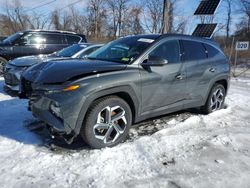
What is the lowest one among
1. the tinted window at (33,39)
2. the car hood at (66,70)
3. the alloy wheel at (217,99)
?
the alloy wheel at (217,99)

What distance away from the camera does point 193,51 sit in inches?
218

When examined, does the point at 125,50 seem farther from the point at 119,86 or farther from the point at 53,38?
the point at 53,38

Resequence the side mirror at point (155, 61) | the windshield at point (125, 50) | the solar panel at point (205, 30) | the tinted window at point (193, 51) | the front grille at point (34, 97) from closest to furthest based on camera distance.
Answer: the front grille at point (34, 97) → the side mirror at point (155, 61) → the windshield at point (125, 50) → the tinted window at point (193, 51) → the solar panel at point (205, 30)

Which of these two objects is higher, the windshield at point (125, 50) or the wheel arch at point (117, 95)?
the windshield at point (125, 50)

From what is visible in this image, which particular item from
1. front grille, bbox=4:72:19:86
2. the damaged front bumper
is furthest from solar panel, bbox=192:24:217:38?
the damaged front bumper

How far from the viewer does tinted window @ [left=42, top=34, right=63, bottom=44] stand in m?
11.8

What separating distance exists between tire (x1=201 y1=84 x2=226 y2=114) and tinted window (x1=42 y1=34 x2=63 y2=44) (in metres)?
7.80

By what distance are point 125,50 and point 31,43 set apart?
7.69 meters

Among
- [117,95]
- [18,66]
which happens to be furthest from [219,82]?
[18,66]

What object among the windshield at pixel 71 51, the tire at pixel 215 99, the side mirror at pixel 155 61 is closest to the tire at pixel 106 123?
the side mirror at pixel 155 61

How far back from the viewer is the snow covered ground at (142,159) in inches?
131

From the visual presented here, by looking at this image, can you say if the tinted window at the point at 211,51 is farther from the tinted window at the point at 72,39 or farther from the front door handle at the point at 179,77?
the tinted window at the point at 72,39

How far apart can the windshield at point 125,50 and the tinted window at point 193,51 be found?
2.86 ft

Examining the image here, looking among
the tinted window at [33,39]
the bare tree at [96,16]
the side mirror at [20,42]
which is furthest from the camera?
the bare tree at [96,16]
